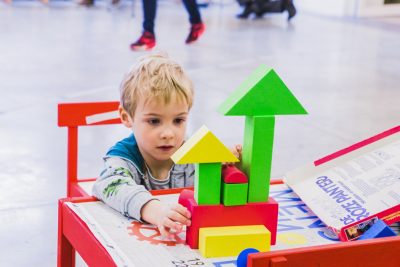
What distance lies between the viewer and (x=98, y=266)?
1271 mm

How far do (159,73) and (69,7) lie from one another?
6006mm

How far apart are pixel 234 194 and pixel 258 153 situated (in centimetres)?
9

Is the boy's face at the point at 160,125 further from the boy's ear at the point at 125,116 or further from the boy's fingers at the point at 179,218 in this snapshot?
the boy's fingers at the point at 179,218

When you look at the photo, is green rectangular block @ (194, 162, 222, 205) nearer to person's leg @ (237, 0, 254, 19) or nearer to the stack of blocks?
the stack of blocks

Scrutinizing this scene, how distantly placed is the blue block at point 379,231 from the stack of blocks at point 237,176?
0.59 feet

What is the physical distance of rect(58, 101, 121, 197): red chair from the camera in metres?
1.82

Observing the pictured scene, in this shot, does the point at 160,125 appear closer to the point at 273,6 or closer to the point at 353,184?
the point at 353,184

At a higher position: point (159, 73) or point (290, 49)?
point (159, 73)

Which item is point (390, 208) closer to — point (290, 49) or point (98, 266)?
point (98, 266)

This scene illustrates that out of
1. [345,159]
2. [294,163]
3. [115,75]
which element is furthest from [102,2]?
[345,159]

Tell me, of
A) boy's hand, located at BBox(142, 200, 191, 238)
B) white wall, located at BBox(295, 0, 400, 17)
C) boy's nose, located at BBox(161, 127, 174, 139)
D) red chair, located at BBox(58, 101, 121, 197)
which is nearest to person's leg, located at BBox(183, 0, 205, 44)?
white wall, located at BBox(295, 0, 400, 17)

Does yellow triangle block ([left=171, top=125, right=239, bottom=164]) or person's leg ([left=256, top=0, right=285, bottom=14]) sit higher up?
yellow triangle block ([left=171, top=125, right=239, bottom=164])

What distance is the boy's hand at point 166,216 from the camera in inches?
50.9

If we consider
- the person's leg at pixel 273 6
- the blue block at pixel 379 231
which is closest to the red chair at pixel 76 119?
the blue block at pixel 379 231
